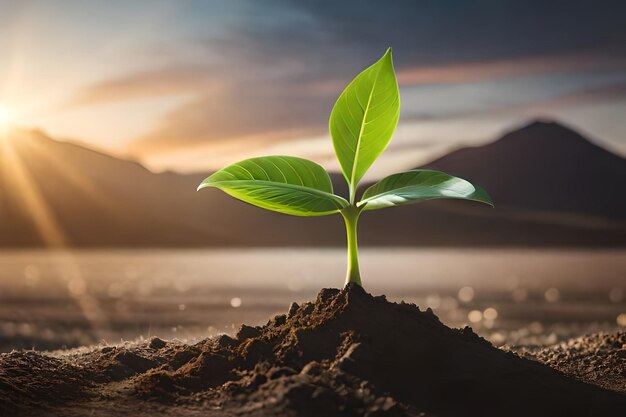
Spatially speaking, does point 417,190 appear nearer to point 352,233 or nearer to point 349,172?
point 352,233

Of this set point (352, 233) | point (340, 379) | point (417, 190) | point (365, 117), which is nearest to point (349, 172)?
point (365, 117)

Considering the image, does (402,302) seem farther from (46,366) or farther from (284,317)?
(46,366)

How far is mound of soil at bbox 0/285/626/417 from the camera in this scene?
19.8 ft

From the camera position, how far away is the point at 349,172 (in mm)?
7645

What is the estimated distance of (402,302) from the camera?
769 cm

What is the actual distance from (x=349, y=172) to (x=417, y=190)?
91 centimetres

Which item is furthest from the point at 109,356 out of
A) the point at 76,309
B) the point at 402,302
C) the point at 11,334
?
the point at 76,309

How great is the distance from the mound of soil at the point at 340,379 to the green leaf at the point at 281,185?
0.94 meters

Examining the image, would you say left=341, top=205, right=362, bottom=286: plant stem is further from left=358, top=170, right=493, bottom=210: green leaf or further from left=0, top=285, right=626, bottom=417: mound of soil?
left=0, top=285, right=626, bottom=417: mound of soil

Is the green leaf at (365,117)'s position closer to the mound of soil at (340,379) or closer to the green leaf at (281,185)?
the green leaf at (281,185)

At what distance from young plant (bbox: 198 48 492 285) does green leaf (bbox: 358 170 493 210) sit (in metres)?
0.01

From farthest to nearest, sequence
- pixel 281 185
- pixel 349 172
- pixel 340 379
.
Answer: pixel 349 172
pixel 281 185
pixel 340 379

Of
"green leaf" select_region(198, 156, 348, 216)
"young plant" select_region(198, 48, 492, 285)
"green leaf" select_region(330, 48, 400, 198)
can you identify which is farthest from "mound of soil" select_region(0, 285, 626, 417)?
"green leaf" select_region(330, 48, 400, 198)

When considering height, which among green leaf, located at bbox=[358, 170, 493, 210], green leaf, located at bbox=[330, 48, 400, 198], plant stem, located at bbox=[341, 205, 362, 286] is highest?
green leaf, located at bbox=[330, 48, 400, 198]
